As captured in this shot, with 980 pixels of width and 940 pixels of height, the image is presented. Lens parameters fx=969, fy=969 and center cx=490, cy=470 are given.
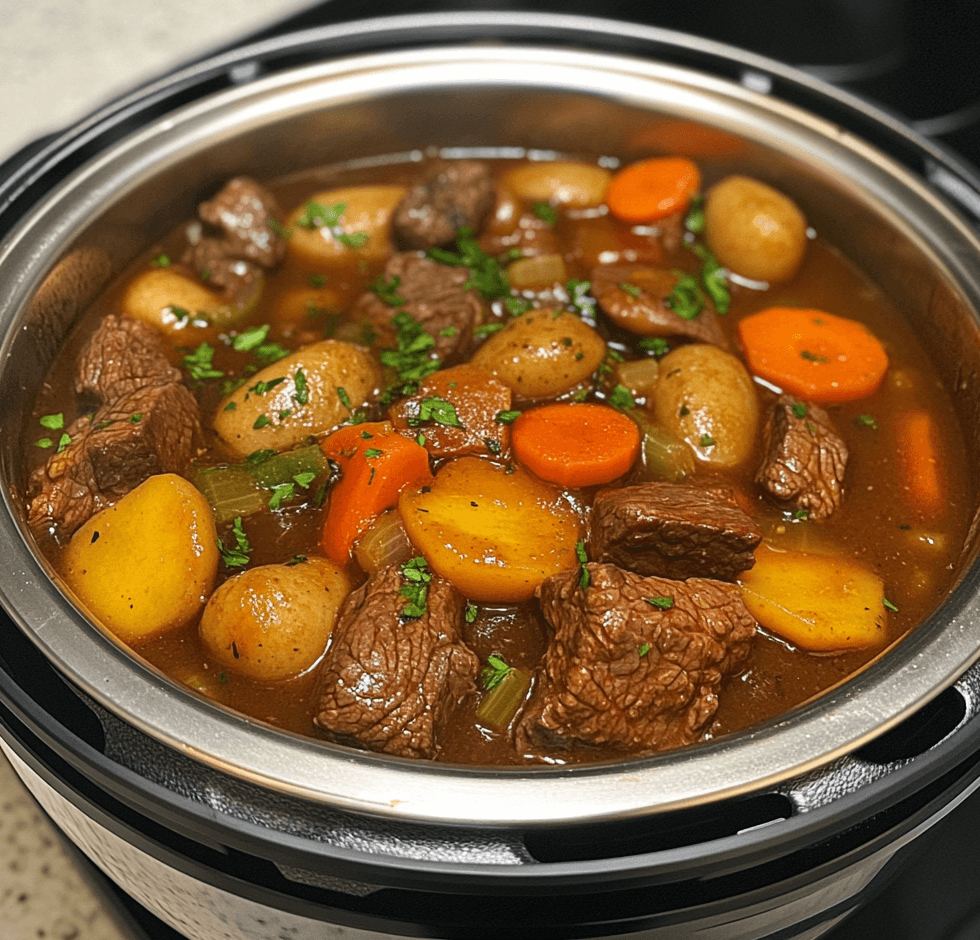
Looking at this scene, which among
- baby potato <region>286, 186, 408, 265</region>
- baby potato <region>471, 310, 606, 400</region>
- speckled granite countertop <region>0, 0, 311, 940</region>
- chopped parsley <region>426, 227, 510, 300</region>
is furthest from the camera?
speckled granite countertop <region>0, 0, 311, 940</region>

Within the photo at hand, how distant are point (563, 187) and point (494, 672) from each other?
1.72 meters

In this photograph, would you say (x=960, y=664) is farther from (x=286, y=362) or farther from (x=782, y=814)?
(x=286, y=362)

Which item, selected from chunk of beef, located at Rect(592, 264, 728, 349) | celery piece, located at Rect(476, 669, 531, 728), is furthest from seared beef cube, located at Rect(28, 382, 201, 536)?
chunk of beef, located at Rect(592, 264, 728, 349)

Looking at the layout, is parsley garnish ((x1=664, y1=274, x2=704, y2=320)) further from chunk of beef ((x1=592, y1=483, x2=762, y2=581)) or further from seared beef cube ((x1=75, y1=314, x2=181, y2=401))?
seared beef cube ((x1=75, y1=314, x2=181, y2=401))

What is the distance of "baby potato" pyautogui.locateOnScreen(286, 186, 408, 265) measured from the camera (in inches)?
114

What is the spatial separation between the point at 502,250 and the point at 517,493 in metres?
1.04

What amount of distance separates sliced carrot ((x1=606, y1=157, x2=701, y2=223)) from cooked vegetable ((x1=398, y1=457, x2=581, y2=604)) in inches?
45.9

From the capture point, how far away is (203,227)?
2.87 meters

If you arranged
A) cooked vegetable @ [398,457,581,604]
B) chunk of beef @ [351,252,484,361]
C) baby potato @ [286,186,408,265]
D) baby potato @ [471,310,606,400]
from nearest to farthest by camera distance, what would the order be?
cooked vegetable @ [398,457,581,604] < baby potato @ [471,310,606,400] < chunk of beef @ [351,252,484,361] < baby potato @ [286,186,408,265]

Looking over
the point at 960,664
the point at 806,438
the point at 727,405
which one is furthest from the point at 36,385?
the point at 960,664

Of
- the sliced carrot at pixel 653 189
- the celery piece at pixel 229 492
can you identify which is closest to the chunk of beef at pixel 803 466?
the sliced carrot at pixel 653 189

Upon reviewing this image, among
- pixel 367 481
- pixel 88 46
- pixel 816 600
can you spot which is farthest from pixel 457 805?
pixel 88 46

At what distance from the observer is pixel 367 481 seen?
2.13 metres

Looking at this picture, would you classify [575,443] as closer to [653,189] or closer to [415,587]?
[415,587]
